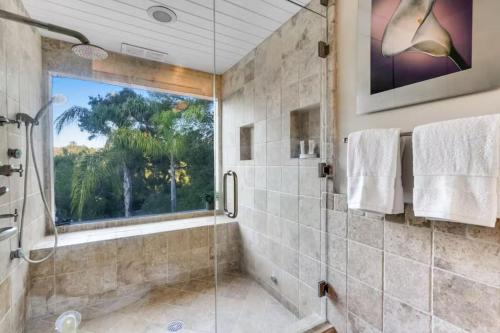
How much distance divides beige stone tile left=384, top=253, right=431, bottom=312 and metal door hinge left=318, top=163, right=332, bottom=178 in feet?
1.91

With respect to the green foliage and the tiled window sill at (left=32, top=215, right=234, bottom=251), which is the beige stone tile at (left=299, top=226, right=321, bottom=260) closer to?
the tiled window sill at (left=32, top=215, right=234, bottom=251)

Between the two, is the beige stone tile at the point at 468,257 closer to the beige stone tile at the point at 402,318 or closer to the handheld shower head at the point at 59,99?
the beige stone tile at the point at 402,318

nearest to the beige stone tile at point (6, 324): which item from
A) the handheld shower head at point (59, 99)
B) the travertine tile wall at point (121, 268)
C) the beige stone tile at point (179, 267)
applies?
the travertine tile wall at point (121, 268)

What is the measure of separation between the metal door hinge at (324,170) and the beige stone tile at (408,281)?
0.58 m

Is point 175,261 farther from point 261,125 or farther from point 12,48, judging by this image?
point 12,48

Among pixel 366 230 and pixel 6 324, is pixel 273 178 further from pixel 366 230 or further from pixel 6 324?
pixel 6 324

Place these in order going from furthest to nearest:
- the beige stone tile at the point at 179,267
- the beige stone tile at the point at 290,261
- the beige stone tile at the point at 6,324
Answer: the beige stone tile at the point at 179,267 < the beige stone tile at the point at 290,261 < the beige stone tile at the point at 6,324

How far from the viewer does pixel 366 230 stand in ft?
4.34

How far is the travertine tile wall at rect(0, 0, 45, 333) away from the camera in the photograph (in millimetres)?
1456

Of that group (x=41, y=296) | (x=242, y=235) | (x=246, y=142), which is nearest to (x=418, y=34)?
(x=246, y=142)

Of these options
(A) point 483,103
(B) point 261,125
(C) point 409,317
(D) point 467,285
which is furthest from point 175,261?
(A) point 483,103

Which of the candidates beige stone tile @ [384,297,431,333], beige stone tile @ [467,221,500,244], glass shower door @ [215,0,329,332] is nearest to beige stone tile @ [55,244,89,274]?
glass shower door @ [215,0,329,332]

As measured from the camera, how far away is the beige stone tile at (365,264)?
49.7 inches

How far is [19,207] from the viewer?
1674 millimetres
